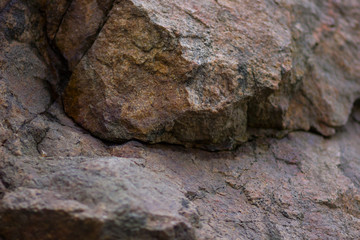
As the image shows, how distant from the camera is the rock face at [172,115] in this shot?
1.47m

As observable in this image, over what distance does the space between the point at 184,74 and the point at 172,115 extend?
19 cm

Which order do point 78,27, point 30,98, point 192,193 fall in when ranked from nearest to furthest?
point 192,193 → point 30,98 → point 78,27

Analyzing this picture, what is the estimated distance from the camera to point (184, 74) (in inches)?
66.2

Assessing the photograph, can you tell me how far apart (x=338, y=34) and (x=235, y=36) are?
3.42 ft

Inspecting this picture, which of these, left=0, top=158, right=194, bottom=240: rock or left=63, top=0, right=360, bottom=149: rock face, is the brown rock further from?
left=0, top=158, right=194, bottom=240: rock

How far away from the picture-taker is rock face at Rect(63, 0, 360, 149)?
66.4 inches

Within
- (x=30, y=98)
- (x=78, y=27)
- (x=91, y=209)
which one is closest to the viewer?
(x=91, y=209)

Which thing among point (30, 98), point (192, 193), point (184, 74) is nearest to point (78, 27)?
point (30, 98)

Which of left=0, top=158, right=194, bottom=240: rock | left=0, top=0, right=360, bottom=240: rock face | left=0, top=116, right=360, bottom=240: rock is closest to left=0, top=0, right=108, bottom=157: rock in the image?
left=0, top=0, right=360, bottom=240: rock face

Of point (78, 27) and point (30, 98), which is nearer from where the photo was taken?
point (30, 98)

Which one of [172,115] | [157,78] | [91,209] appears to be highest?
[157,78]

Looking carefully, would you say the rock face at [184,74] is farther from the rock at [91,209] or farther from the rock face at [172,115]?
the rock at [91,209]

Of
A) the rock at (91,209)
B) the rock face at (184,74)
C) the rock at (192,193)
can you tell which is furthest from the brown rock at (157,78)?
the rock at (91,209)

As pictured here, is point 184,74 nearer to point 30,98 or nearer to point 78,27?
point 78,27
